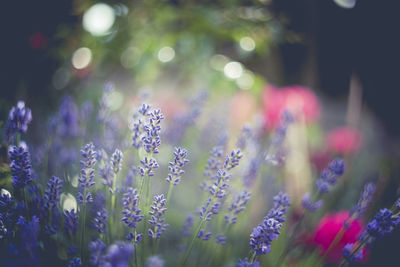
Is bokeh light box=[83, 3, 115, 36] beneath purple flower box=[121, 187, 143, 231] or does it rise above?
above

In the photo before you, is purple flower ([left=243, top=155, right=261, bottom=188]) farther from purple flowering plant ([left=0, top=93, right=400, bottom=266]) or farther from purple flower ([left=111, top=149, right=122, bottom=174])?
purple flower ([left=111, top=149, right=122, bottom=174])

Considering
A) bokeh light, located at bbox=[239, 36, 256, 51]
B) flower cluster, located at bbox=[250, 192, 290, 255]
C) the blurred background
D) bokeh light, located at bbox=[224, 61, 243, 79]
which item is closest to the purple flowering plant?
flower cluster, located at bbox=[250, 192, 290, 255]

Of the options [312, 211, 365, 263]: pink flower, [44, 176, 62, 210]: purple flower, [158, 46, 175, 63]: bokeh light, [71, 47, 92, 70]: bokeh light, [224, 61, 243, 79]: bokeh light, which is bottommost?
[312, 211, 365, 263]: pink flower

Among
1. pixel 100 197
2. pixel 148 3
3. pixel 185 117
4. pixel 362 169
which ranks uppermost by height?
pixel 148 3

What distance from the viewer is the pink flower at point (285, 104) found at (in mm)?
1405

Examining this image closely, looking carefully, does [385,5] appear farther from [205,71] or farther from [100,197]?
[100,197]

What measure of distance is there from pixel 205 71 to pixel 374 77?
1537 mm

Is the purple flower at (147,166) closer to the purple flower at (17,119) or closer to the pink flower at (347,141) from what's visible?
the purple flower at (17,119)

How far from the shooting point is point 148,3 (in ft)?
5.41

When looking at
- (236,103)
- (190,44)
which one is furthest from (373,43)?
(190,44)

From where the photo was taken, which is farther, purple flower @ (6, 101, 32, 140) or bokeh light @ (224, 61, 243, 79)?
bokeh light @ (224, 61, 243, 79)

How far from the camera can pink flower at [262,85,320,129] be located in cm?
141

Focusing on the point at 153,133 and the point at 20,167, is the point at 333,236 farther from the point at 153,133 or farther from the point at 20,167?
the point at 20,167

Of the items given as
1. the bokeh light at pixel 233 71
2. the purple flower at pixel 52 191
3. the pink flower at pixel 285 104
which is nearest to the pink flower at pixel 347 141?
the pink flower at pixel 285 104
